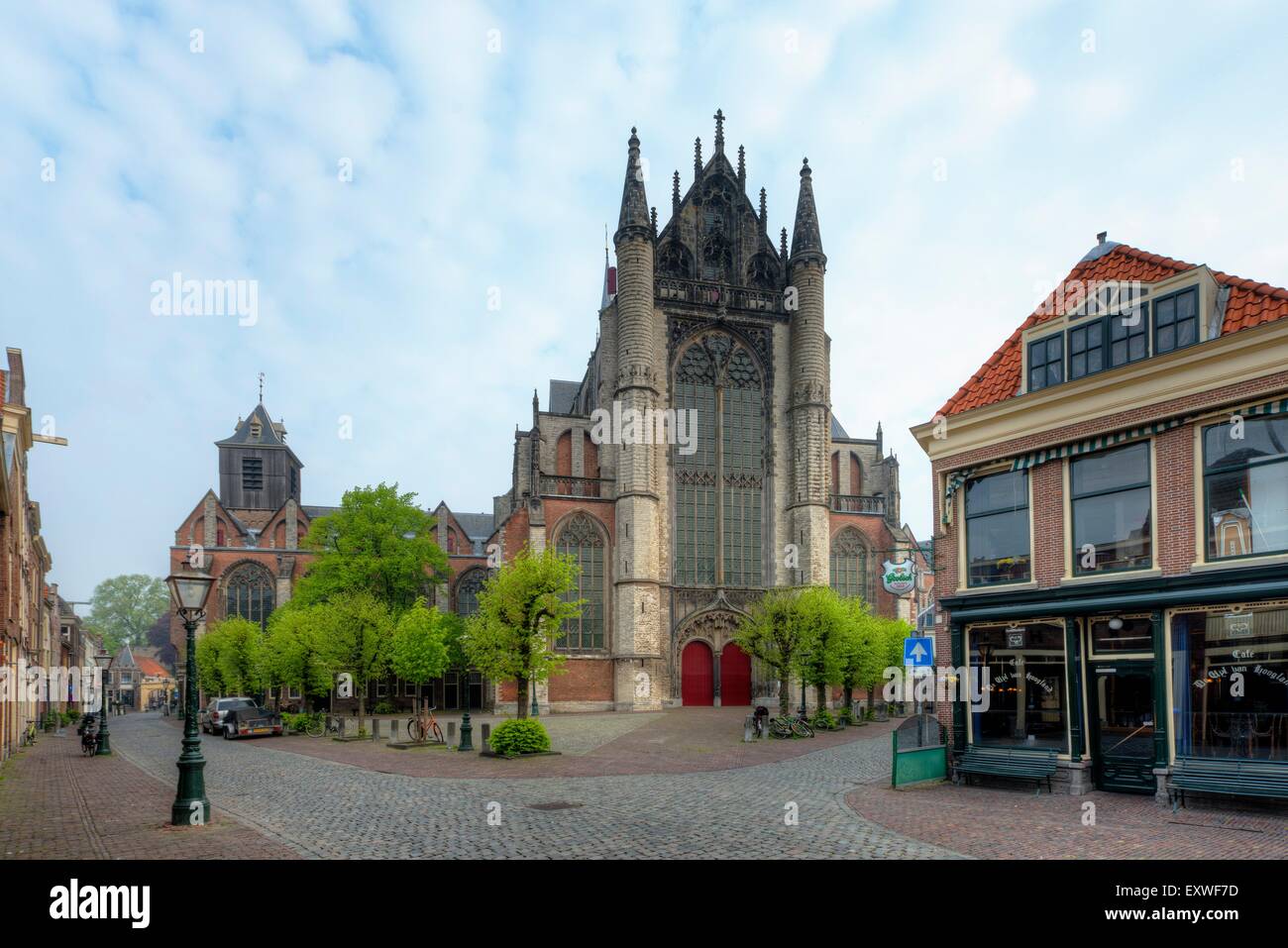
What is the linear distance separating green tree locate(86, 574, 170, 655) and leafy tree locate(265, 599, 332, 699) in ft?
346

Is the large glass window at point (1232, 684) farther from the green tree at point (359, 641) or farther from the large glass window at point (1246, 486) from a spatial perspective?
the green tree at point (359, 641)

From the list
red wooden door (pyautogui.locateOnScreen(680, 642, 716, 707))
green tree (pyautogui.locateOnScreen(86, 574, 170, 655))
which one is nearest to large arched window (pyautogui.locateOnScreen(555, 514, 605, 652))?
red wooden door (pyautogui.locateOnScreen(680, 642, 716, 707))

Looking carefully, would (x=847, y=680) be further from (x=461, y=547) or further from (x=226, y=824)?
(x=461, y=547)

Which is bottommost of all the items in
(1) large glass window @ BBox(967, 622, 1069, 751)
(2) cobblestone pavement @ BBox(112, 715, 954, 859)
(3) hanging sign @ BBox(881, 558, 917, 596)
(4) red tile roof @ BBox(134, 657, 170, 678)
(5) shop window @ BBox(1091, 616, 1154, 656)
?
(4) red tile roof @ BBox(134, 657, 170, 678)

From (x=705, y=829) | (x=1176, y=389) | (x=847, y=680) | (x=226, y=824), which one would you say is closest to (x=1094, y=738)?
(x=1176, y=389)

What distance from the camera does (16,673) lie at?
1029 inches

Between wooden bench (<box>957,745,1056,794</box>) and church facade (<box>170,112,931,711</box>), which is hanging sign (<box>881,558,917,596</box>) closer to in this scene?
wooden bench (<box>957,745,1056,794</box>)

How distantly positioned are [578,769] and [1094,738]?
34.8 ft

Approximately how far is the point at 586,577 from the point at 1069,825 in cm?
3518

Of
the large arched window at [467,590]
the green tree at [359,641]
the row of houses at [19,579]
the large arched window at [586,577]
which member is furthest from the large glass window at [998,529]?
the large arched window at [467,590]

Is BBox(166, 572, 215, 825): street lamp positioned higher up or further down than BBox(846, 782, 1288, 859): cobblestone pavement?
higher up

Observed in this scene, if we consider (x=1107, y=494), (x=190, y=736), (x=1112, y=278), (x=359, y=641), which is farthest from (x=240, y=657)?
(x=1112, y=278)

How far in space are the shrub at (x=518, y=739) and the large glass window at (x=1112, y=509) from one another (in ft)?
45.4

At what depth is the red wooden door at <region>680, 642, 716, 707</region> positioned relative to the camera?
46250 mm
